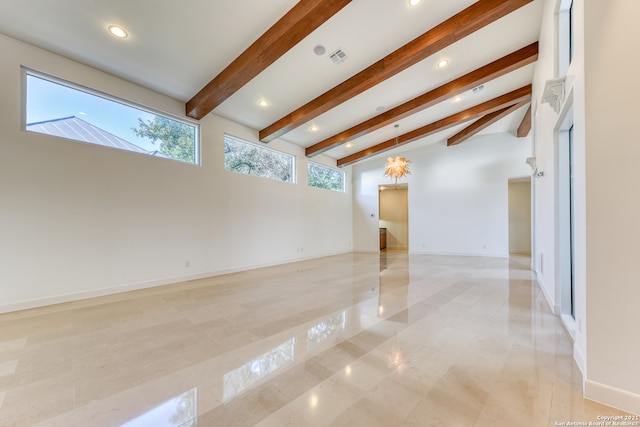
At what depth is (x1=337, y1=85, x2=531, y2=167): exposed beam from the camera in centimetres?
578

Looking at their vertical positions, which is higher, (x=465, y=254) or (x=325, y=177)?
(x=325, y=177)

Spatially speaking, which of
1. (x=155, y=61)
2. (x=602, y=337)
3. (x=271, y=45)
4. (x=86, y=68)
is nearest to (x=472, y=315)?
(x=602, y=337)

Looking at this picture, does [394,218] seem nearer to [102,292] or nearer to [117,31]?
[102,292]

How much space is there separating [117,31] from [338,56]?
293 cm

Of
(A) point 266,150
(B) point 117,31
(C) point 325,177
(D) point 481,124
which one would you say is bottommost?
(C) point 325,177

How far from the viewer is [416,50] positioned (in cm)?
362

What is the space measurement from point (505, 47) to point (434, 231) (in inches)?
224

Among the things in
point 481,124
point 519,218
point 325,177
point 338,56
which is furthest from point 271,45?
point 519,218

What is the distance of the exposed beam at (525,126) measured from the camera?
667 cm

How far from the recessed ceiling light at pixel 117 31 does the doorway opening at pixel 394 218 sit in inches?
381

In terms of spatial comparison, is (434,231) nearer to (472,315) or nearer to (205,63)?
(472,315)

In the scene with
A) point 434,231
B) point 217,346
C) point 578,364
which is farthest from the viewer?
point 434,231

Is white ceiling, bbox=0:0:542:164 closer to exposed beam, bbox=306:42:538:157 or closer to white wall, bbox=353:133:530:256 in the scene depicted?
exposed beam, bbox=306:42:538:157

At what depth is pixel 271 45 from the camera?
314 cm
